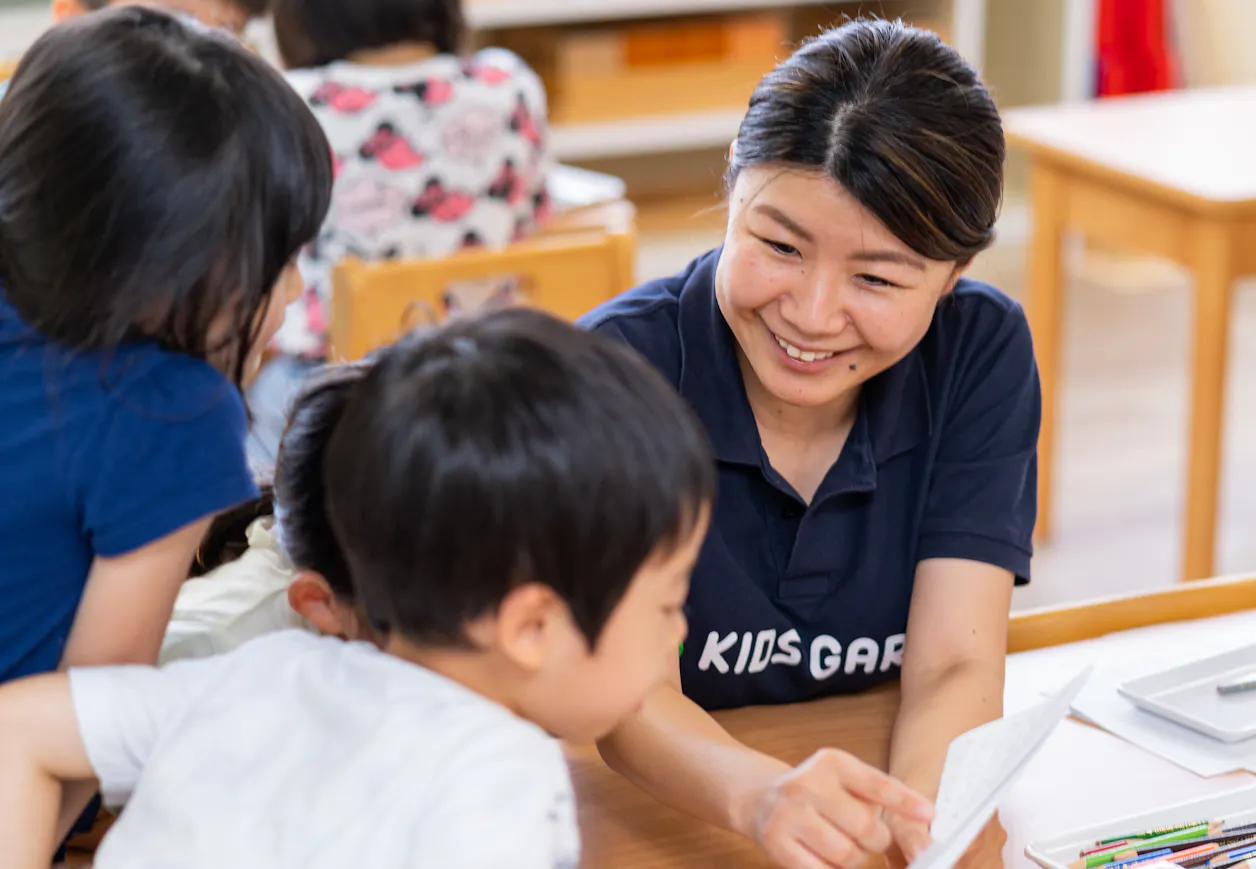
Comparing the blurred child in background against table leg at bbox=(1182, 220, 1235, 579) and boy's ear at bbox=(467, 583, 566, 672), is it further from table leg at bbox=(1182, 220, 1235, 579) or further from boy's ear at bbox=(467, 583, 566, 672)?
boy's ear at bbox=(467, 583, 566, 672)

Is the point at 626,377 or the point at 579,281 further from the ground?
the point at 626,377

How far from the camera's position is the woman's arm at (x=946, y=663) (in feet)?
3.47

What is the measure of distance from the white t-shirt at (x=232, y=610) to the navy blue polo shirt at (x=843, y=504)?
30 centimetres

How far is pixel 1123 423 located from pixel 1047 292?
2.21 feet

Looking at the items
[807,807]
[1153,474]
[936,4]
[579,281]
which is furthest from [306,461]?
[936,4]

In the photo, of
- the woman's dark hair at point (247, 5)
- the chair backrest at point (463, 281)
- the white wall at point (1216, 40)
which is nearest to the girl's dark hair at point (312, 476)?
the chair backrest at point (463, 281)

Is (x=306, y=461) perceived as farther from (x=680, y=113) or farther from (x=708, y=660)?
(x=680, y=113)

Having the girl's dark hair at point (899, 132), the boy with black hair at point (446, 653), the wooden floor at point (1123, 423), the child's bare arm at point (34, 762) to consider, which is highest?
the girl's dark hair at point (899, 132)

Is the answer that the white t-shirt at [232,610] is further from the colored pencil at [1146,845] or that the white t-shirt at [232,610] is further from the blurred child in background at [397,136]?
the blurred child in background at [397,136]

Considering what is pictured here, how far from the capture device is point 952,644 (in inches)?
45.3

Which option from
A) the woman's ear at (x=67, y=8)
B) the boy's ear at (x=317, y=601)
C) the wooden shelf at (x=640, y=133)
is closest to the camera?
the boy's ear at (x=317, y=601)

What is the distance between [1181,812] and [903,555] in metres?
0.32

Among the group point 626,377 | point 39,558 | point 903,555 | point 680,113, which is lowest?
point 680,113

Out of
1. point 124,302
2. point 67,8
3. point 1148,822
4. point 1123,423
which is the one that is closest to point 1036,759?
point 1148,822
